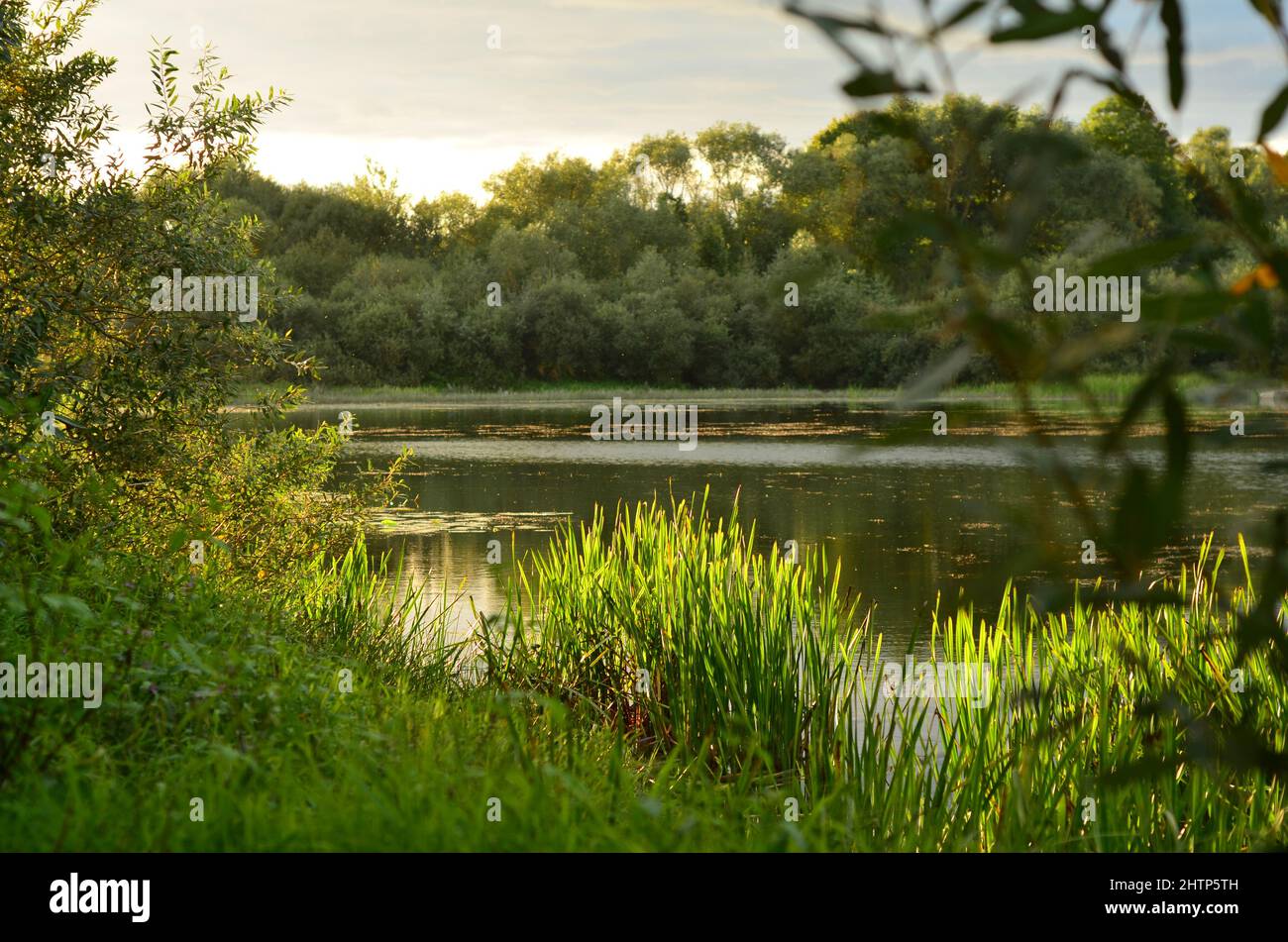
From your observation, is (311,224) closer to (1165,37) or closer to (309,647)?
(309,647)

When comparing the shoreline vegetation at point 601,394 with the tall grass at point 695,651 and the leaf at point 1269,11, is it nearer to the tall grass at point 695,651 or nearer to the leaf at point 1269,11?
the tall grass at point 695,651

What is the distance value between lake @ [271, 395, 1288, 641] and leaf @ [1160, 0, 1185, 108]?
17.0 inches

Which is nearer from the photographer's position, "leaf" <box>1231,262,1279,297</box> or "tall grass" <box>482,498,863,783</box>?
"leaf" <box>1231,262,1279,297</box>

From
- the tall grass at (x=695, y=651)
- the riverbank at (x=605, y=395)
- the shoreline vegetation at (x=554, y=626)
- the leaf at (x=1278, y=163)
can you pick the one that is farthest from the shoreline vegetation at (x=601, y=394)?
the leaf at (x=1278, y=163)

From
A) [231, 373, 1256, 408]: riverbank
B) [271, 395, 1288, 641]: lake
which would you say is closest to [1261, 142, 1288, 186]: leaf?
[271, 395, 1288, 641]: lake

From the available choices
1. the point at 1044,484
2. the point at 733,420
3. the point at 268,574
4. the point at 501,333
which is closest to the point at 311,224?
the point at 501,333

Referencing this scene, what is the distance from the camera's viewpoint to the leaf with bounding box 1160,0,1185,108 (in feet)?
4.54

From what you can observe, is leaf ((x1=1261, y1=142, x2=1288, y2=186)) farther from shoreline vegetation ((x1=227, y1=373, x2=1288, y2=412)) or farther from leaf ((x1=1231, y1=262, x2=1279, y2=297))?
shoreline vegetation ((x1=227, y1=373, x2=1288, y2=412))

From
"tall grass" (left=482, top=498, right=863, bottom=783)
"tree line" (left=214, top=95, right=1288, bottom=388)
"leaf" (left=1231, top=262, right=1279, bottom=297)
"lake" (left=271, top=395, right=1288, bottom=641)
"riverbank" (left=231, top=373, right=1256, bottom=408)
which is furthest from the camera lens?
"tree line" (left=214, top=95, right=1288, bottom=388)

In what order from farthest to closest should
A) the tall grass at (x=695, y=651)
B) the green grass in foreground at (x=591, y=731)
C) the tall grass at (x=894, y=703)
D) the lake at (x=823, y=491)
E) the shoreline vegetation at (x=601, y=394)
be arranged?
1. the shoreline vegetation at (x=601, y=394)
2. the lake at (x=823, y=491)
3. the tall grass at (x=695, y=651)
4. the tall grass at (x=894, y=703)
5. the green grass in foreground at (x=591, y=731)

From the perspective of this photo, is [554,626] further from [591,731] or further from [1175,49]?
[1175,49]

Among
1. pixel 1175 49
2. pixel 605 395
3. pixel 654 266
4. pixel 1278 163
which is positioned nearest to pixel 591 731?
pixel 1278 163

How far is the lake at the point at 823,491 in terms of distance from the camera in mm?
10711

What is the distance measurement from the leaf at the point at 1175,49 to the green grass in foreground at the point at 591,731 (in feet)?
2.03
